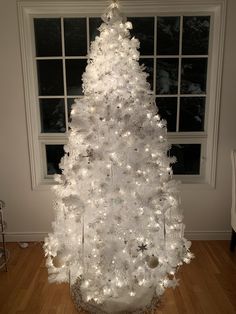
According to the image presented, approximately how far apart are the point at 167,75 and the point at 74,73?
39.8 inches

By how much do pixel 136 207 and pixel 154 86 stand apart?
155 cm

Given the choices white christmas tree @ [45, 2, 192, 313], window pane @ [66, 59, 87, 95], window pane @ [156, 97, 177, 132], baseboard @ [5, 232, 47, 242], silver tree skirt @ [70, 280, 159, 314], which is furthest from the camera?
baseboard @ [5, 232, 47, 242]

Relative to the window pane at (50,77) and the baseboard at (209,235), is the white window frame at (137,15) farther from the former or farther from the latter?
the baseboard at (209,235)

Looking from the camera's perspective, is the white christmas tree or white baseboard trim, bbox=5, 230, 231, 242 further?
white baseboard trim, bbox=5, 230, 231, 242

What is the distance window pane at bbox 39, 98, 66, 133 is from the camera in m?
3.29

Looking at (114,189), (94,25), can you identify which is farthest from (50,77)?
(114,189)

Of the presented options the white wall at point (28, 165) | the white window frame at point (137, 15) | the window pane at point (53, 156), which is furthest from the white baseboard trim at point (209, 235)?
the window pane at point (53, 156)

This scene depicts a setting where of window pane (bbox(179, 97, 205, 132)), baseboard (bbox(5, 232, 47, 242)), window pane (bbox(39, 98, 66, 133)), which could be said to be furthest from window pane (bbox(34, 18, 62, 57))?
baseboard (bbox(5, 232, 47, 242))

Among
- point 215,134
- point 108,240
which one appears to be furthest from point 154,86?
point 108,240

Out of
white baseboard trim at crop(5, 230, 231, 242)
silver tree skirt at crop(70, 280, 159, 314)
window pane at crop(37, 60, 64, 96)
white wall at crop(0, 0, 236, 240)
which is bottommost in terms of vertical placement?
silver tree skirt at crop(70, 280, 159, 314)

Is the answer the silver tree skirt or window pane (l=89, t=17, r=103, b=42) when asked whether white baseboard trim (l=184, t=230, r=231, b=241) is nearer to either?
the silver tree skirt

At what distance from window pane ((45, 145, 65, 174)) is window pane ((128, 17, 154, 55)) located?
143 centimetres

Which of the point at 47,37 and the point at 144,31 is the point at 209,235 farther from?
the point at 47,37

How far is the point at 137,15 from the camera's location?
297 centimetres
